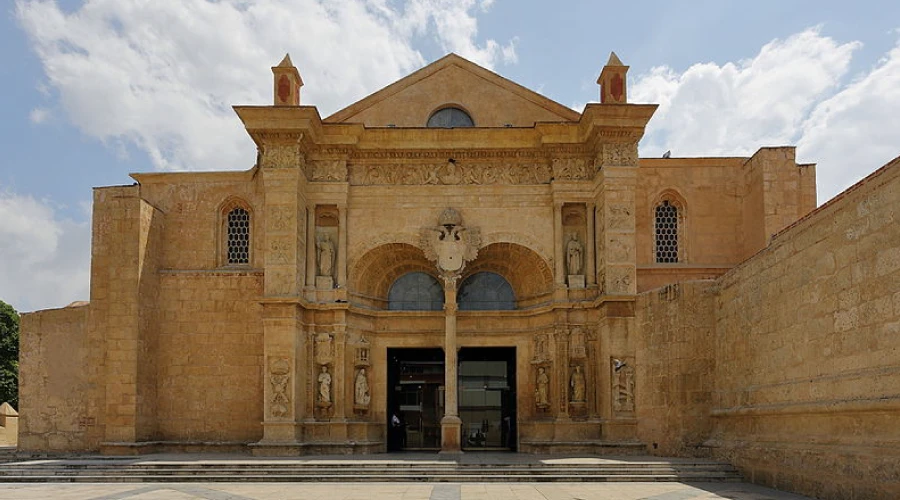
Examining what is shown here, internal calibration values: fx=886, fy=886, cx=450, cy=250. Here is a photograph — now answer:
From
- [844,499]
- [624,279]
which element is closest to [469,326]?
[624,279]

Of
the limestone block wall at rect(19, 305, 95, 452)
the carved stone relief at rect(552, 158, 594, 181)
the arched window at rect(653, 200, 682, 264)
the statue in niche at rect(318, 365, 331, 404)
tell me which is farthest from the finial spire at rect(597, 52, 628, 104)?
the limestone block wall at rect(19, 305, 95, 452)

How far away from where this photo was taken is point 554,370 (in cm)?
2434

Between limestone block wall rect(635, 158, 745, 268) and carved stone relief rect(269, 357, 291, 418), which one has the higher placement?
limestone block wall rect(635, 158, 745, 268)

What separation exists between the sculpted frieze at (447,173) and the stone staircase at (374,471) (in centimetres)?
851

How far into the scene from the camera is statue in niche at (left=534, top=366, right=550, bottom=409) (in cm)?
2427

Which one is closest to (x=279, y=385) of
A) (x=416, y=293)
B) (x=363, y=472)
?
(x=363, y=472)

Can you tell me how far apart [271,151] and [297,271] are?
3.35m

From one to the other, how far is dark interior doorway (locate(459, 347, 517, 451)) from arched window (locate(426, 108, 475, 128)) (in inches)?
263

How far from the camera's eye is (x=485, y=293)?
86.2ft

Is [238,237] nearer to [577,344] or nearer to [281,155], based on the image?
[281,155]

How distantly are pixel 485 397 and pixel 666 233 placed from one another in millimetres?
7379

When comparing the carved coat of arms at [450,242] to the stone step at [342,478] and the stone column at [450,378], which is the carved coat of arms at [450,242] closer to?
the stone column at [450,378]

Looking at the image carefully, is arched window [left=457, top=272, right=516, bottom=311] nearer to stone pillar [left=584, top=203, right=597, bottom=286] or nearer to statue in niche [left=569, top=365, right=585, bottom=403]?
stone pillar [left=584, top=203, right=597, bottom=286]

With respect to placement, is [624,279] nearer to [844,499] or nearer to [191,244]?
[844,499]
